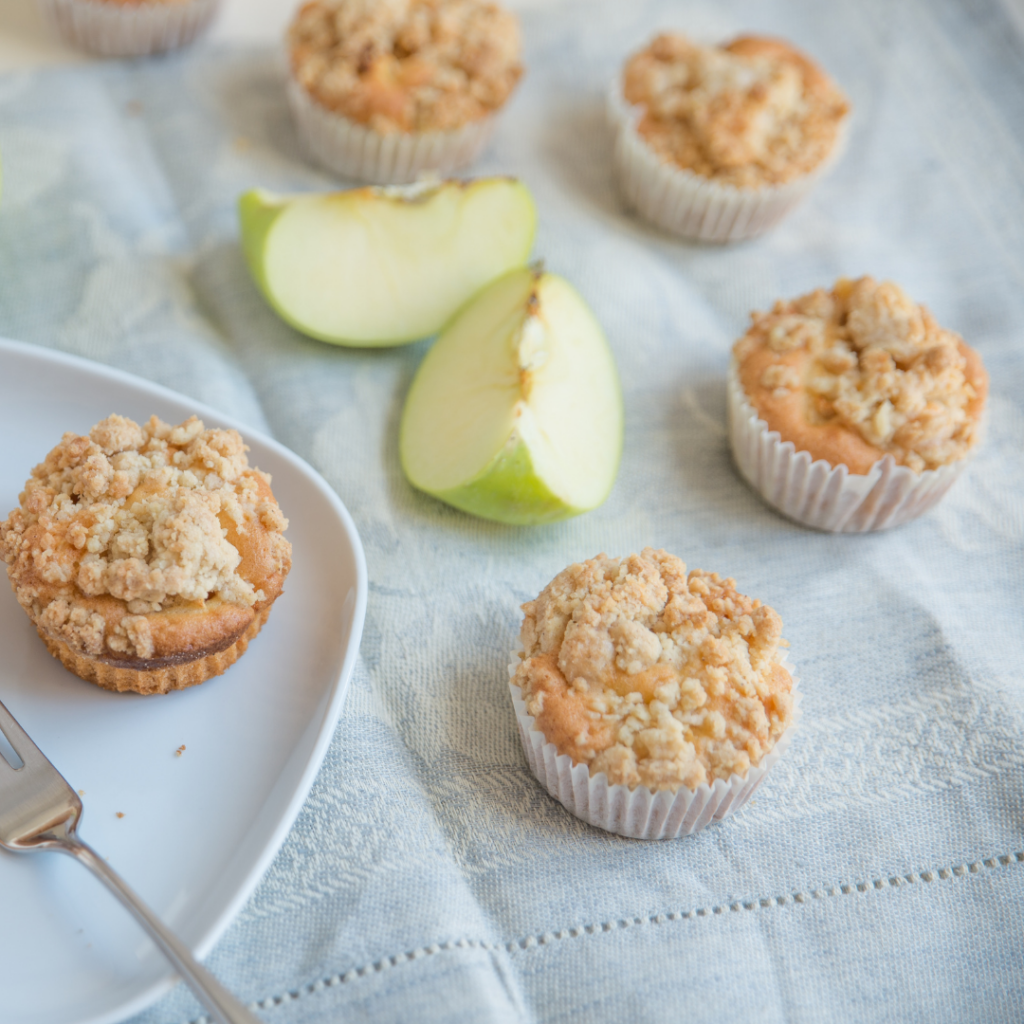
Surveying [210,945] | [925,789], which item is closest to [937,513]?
[925,789]

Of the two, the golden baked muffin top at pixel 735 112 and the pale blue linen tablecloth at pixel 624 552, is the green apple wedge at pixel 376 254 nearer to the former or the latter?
the pale blue linen tablecloth at pixel 624 552

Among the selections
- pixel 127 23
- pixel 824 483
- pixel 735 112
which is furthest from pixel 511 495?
pixel 127 23

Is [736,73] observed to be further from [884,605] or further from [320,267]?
[884,605]

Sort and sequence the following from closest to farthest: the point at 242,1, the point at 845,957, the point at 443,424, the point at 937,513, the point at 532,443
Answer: the point at 845,957, the point at 532,443, the point at 443,424, the point at 937,513, the point at 242,1

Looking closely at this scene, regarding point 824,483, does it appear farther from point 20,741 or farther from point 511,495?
point 20,741

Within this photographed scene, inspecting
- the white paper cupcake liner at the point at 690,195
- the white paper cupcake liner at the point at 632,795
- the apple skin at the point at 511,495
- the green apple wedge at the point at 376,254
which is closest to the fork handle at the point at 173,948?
the white paper cupcake liner at the point at 632,795
